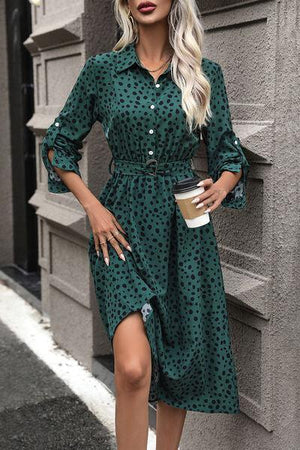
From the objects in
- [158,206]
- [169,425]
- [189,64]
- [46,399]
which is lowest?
[46,399]

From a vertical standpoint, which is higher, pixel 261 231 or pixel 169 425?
pixel 261 231

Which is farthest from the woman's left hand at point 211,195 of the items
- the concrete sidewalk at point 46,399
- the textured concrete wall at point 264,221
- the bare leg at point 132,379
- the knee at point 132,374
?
the concrete sidewalk at point 46,399

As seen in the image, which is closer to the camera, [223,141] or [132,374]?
[132,374]

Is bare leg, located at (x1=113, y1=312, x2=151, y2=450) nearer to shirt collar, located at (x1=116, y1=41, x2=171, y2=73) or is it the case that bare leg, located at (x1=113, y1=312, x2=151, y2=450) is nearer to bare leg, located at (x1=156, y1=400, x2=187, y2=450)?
bare leg, located at (x1=156, y1=400, x2=187, y2=450)

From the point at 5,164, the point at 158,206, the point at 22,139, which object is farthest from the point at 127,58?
the point at 5,164

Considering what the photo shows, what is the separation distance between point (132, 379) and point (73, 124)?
3.27ft

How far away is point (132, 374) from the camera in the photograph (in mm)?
2656

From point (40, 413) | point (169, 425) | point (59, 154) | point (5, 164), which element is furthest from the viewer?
point (5, 164)

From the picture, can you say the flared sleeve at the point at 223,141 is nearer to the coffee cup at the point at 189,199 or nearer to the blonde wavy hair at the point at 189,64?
the blonde wavy hair at the point at 189,64

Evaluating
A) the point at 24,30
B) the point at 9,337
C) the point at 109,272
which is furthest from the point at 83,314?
the point at 24,30

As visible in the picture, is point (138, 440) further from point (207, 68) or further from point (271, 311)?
point (207, 68)

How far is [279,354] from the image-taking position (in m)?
2.93

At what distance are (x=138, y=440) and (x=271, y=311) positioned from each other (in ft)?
2.31

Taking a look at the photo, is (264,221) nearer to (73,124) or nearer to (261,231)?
(261,231)
